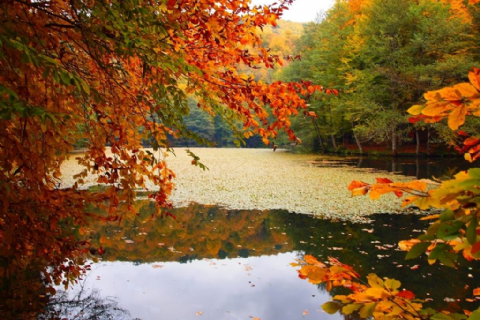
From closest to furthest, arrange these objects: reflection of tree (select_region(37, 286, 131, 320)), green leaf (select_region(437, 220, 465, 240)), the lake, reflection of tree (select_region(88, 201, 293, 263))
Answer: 1. green leaf (select_region(437, 220, 465, 240))
2. reflection of tree (select_region(37, 286, 131, 320))
3. the lake
4. reflection of tree (select_region(88, 201, 293, 263))

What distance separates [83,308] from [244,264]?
2262 mm

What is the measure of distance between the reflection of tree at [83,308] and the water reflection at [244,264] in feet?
0.48

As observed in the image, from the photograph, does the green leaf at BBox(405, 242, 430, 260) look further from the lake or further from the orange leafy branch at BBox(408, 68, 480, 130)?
the lake

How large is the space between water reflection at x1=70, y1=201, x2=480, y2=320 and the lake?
12 mm

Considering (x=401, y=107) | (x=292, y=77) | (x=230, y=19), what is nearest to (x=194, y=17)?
(x=230, y=19)

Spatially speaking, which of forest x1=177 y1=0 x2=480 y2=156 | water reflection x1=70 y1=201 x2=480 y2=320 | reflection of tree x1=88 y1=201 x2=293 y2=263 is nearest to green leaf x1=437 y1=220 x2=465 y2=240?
water reflection x1=70 y1=201 x2=480 y2=320

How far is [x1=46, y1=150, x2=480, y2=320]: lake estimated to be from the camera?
3.82 meters

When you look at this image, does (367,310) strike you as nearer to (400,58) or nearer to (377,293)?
(377,293)

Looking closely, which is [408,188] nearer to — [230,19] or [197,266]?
[230,19]

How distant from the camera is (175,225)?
6844mm

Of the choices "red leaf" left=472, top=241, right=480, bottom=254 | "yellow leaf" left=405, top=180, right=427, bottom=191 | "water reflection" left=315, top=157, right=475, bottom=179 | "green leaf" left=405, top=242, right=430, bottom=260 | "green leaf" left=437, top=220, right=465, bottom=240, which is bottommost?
"water reflection" left=315, top=157, right=475, bottom=179

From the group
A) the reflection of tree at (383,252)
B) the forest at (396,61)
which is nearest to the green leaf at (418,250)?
the reflection of tree at (383,252)

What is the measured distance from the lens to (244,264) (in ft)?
16.6

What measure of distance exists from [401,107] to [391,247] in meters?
20.6
